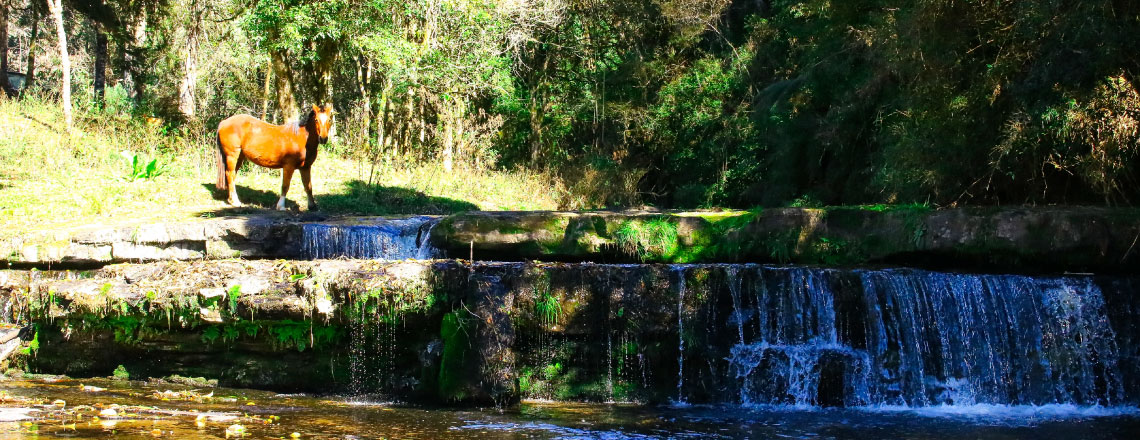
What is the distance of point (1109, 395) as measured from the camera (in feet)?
28.2

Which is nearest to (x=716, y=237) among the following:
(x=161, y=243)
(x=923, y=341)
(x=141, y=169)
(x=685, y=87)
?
(x=923, y=341)

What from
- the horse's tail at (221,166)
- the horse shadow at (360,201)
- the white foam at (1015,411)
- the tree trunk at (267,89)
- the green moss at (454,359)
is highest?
the tree trunk at (267,89)

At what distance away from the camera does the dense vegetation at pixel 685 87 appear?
10.0m

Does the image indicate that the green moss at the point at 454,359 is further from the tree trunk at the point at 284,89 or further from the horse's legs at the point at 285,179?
the tree trunk at the point at 284,89

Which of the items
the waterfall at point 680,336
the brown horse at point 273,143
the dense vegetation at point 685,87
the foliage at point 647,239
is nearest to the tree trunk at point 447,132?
the dense vegetation at point 685,87

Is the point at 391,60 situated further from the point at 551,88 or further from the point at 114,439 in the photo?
the point at 114,439

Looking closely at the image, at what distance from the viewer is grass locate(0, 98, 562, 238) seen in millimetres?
12992

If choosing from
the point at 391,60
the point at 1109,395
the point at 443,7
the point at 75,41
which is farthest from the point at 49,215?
the point at 75,41

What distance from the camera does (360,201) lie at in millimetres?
15109

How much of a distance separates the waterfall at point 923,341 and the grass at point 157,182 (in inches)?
289

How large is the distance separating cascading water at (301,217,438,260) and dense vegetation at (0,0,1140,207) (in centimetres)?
637

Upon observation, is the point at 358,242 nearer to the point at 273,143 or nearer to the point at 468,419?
the point at 273,143

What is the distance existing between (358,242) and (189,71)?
10.8 m

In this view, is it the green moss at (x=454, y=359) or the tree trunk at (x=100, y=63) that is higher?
Result: the tree trunk at (x=100, y=63)
